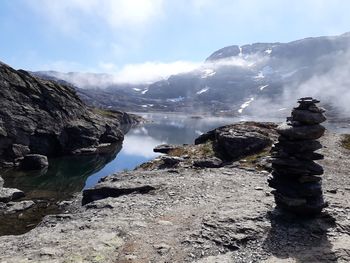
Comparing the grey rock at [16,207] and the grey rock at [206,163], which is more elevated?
the grey rock at [206,163]

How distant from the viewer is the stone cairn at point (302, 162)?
988 inches

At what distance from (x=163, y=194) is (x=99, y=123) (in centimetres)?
9256

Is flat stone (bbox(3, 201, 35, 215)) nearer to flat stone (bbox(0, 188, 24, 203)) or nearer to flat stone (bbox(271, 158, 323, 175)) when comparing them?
flat stone (bbox(0, 188, 24, 203))


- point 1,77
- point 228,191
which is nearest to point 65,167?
point 1,77

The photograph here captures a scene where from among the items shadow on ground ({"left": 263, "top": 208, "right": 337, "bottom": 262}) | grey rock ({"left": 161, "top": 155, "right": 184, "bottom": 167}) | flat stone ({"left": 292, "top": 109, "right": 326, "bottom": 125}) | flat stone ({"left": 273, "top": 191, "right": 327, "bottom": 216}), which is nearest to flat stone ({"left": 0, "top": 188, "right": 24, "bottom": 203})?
grey rock ({"left": 161, "top": 155, "right": 184, "bottom": 167})

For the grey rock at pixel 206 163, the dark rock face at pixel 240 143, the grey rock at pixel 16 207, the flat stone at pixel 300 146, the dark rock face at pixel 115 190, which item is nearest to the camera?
the flat stone at pixel 300 146

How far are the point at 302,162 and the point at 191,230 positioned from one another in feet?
28.3

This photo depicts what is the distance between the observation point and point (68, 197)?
52.6 meters

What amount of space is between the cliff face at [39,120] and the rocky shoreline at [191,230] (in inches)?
2222

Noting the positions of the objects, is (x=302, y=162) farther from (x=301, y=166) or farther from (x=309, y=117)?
(x=309, y=117)

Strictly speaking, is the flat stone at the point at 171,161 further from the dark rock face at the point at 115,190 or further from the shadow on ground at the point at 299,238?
the shadow on ground at the point at 299,238

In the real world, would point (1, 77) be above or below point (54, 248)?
above

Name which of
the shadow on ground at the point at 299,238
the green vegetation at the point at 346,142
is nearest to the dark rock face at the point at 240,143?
the green vegetation at the point at 346,142

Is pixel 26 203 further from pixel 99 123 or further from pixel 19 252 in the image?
pixel 99 123
